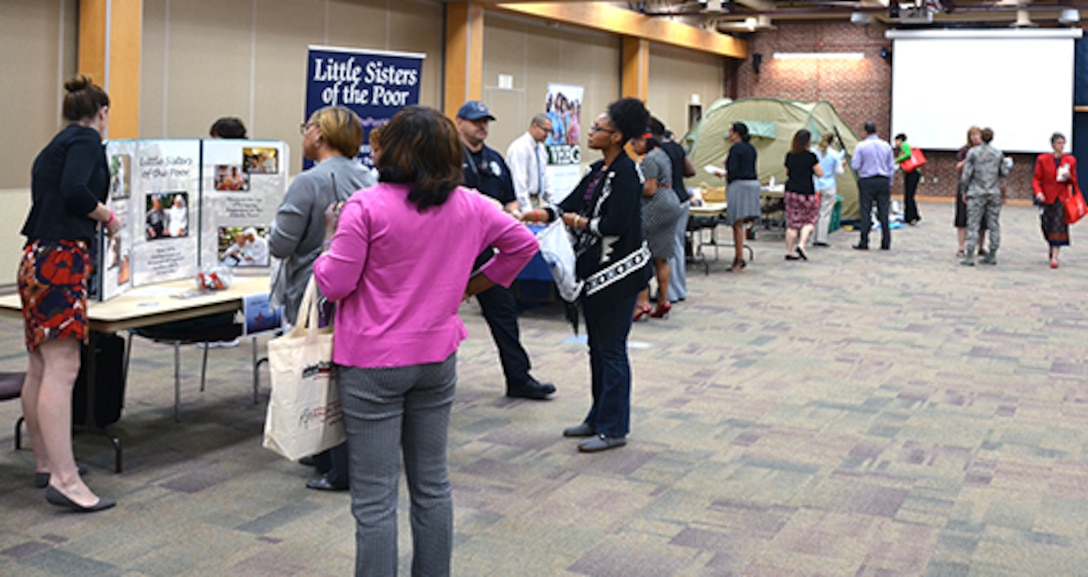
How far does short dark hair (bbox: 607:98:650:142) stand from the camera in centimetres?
473

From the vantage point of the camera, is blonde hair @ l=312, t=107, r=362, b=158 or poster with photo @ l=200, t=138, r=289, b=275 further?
poster with photo @ l=200, t=138, r=289, b=275

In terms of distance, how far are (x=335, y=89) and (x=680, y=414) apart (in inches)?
105

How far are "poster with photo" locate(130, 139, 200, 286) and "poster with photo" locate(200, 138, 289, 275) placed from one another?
6cm

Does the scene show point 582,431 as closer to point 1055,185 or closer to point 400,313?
point 400,313

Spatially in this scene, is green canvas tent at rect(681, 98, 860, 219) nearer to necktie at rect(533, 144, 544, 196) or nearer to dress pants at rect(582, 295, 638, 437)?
necktie at rect(533, 144, 544, 196)

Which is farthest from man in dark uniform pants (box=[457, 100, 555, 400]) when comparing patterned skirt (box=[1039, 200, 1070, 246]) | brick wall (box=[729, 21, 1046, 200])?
brick wall (box=[729, 21, 1046, 200])

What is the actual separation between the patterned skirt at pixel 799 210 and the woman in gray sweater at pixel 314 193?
360 inches

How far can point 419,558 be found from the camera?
2.85 m

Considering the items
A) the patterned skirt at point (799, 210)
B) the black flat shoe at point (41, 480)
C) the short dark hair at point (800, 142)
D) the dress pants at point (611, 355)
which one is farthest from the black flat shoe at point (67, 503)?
the patterned skirt at point (799, 210)

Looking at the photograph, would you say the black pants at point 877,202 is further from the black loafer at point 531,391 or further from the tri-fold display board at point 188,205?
the tri-fold display board at point 188,205

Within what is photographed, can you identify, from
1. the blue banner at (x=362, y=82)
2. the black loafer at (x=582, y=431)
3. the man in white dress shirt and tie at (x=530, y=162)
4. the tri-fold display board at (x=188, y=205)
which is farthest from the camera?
the man in white dress shirt and tie at (x=530, y=162)

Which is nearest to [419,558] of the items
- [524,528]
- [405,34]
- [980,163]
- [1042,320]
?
[524,528]

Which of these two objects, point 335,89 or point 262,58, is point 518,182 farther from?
point 262,58

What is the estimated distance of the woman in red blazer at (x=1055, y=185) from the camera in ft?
38.0
